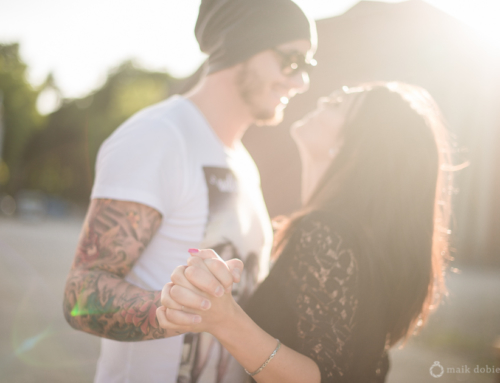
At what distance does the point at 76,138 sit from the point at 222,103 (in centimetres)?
4623

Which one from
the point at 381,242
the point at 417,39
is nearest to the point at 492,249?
the point at 417,39

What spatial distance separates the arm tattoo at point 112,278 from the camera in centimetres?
151

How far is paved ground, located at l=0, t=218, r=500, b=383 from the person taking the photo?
5.55m

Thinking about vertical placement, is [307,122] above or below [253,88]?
below

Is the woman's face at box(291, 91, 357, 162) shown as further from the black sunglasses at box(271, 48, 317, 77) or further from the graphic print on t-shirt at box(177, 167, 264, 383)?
the graphic print on t-shirt at box(177, 167, 264, 383)

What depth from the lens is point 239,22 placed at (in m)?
2.33

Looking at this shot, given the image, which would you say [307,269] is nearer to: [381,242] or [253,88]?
[381,242]

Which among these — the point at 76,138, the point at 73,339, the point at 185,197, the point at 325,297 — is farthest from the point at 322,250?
the point at 76,138

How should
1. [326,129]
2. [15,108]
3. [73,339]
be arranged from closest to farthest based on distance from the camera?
[326,129], [73,339], [15,108]

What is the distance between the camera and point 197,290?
1.25 meters

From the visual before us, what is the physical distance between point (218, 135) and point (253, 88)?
0.36 metres

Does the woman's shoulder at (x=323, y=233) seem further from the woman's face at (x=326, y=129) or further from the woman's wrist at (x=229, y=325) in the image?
the woman's face at (x=326, y=129)

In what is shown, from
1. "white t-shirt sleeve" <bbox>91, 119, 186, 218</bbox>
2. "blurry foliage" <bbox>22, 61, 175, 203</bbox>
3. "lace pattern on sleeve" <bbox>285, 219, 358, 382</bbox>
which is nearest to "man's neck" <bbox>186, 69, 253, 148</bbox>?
"white t-shirt sleeve" <bbox>91, 119, 186, 218</bbox>

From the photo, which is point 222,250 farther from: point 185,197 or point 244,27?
point 244,27
